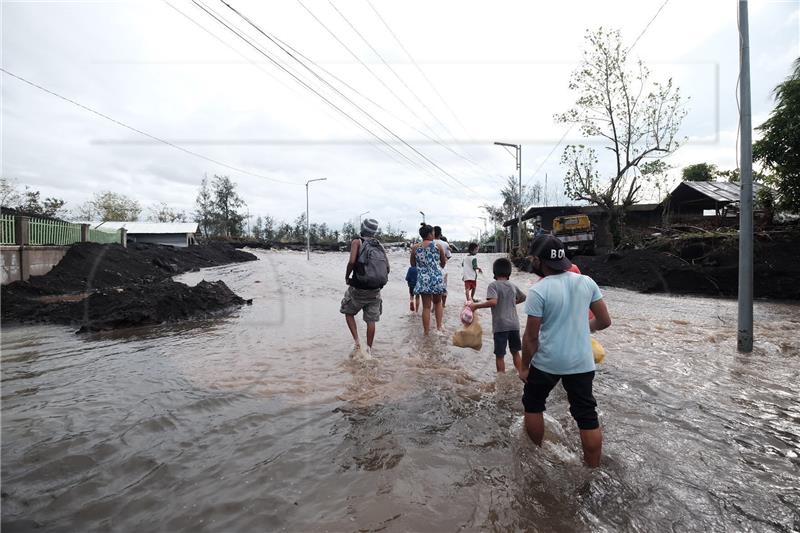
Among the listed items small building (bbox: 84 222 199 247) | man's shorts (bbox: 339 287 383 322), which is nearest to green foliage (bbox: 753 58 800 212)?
man's shorts (bbox: 339 287 383 322)

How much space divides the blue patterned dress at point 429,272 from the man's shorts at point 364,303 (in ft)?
4.90

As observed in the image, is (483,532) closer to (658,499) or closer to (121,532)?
(658,499)

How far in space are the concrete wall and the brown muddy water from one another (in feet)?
25.7

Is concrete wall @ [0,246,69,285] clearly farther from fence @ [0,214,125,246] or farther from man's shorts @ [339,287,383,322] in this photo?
man's shorts @ [339,287,383,322]

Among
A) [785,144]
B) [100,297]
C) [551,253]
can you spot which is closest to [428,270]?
[551,253]

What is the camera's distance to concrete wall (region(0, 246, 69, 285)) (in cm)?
1196

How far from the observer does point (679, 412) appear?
4.04 m

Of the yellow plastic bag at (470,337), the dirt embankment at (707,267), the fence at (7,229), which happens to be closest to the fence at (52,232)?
the fence at (7,229)

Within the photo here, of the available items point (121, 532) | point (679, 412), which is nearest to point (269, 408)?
point (121, 532)

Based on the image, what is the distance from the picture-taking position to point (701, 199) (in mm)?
28031

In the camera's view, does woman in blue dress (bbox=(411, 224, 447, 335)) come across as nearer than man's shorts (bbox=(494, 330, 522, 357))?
No

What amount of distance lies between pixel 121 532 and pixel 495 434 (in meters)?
2.69

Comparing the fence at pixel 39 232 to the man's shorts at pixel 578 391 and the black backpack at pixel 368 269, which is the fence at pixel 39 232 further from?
the man's shorts at pixel 578 391

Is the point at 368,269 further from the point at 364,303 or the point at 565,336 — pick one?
the point at 565,336
